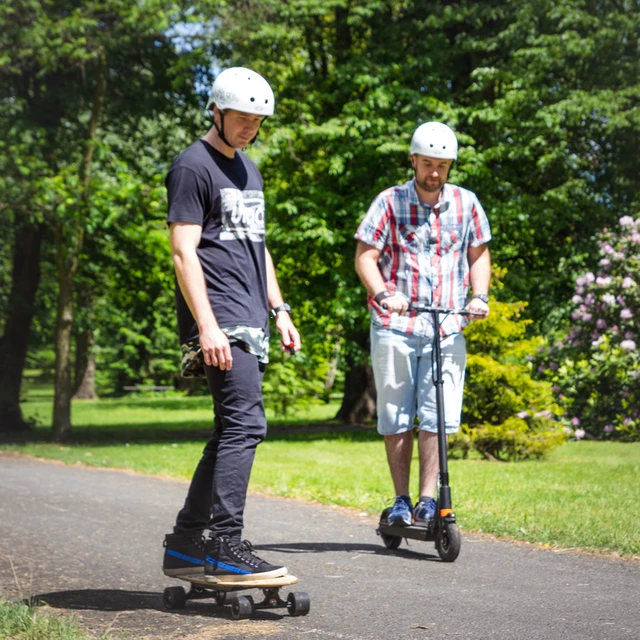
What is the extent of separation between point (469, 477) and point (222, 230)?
6076 mm

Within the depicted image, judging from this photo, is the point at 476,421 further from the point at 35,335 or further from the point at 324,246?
the point at 35,335

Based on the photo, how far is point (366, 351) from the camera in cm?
1908

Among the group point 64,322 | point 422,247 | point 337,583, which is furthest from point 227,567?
point 64,322

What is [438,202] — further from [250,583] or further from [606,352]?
[606,352]

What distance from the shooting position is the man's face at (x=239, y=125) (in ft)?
14.3

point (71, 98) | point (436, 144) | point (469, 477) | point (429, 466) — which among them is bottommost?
point (469, 477)

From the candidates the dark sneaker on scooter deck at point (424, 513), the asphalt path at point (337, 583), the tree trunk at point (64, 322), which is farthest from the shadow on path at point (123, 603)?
the tree trunk at point (64, 322)

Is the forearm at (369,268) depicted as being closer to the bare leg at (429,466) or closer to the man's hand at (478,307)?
the man's hand at (478,307)

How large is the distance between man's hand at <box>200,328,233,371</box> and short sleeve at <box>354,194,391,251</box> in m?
1.94

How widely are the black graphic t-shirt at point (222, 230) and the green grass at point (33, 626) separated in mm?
1228

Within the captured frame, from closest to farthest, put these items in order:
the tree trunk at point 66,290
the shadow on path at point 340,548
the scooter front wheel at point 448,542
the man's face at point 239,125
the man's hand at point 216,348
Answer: the man's hand at point 216,348 → the man's face at point 239,125 → the scooter front wheel at point 448,542 → the shadow on path at point 340,548 → the tree trunk at point 66,290

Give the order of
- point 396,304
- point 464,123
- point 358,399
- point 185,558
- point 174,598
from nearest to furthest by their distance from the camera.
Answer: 1. point 174,598
2. point 185,558
3. point 396,304
4. point 464,123
5. point 358,399

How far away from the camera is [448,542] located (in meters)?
5.25

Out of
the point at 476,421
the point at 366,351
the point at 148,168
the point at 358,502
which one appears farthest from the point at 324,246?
the point at 358,502
